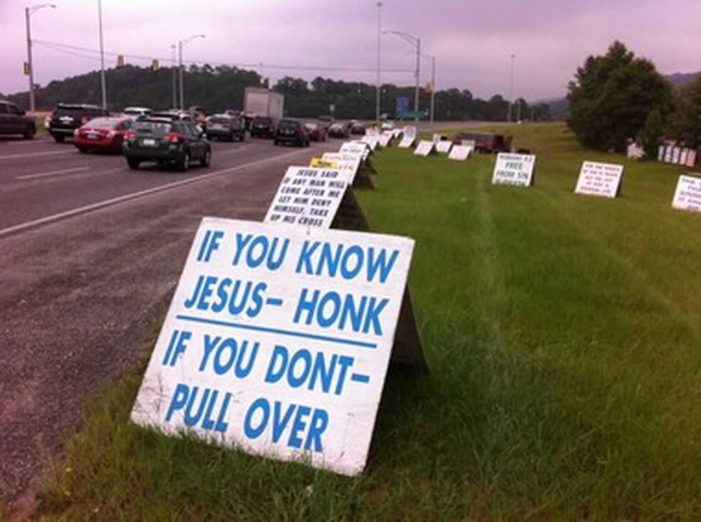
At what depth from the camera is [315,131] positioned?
202 feet

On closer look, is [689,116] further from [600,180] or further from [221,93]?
[221,93]

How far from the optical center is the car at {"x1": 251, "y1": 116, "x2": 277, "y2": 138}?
57.4 meters

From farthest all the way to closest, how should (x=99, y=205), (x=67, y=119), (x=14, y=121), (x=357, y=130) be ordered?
(x=357, y=130) → (x=14, y=121) → (x=67, y=119) → (x=99, y=205)

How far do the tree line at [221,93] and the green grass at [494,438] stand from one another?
302ft

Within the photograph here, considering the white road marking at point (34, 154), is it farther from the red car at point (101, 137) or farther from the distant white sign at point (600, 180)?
the distant white sign at point (600, 180)

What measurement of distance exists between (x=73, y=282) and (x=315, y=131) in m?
54.8

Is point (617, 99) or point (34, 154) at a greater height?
point (617, 99)

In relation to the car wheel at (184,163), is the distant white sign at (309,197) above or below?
above

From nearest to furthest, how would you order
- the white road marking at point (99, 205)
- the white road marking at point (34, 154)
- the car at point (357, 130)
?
1. the white road marking at point (99, 205)
2. the white road marking at point (34, 154)
3. the car at point (357, 130)

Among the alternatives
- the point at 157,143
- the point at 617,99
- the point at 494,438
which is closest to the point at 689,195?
the point at 157,143

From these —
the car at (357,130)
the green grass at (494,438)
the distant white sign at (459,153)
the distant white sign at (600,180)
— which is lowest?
the car at (357,130)

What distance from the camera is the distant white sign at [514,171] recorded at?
79.4ft

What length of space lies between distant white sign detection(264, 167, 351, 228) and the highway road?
1.41 meters

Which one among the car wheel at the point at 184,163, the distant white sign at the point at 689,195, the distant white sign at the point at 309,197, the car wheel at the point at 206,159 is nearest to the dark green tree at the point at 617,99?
the distant white sign at the point at 689,195
